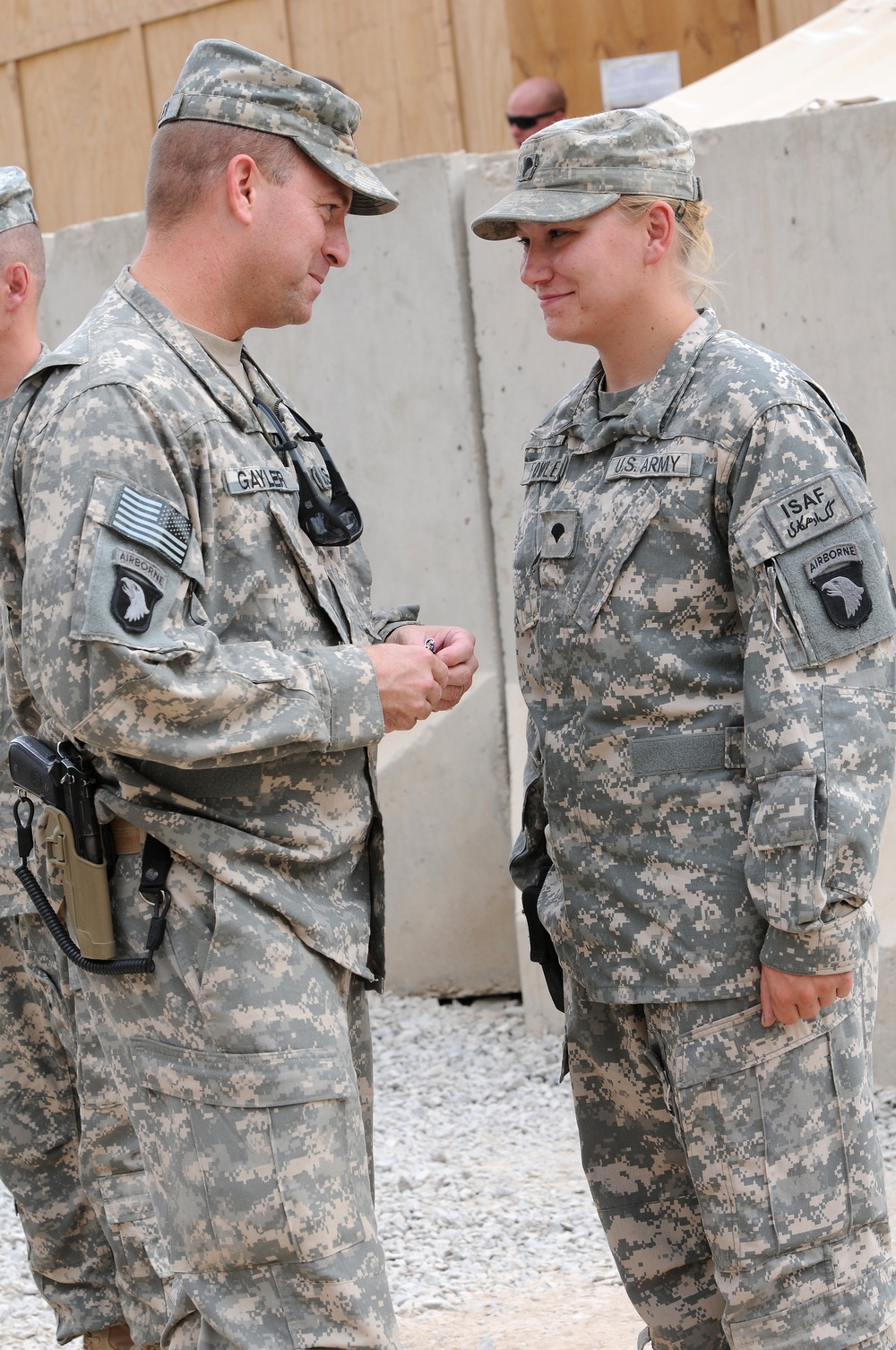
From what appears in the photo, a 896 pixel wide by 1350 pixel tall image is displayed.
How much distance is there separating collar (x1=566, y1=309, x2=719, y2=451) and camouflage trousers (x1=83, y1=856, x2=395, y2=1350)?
933mm

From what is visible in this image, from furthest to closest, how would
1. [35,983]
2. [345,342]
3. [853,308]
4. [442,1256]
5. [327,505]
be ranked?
1. [345,342]
2. [853,308]
3. [442,1256]
4. [35,983]
5. [327,505]

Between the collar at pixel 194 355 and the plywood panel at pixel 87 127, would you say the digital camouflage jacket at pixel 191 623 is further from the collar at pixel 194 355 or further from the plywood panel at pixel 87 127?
the plywood panel at pixel 87 127

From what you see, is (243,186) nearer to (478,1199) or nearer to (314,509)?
(314,509)

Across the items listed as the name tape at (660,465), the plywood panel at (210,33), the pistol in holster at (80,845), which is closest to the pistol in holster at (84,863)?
the pistol in holster at (80,845)

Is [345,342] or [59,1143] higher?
[345,342]

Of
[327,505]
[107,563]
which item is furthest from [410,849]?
[107,563]

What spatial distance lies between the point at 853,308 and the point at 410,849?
236 cm

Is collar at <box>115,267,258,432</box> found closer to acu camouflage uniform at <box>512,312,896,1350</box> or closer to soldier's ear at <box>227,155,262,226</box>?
soldier's ear at <box>227,155,262,226</box>

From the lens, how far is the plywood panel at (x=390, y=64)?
7.58m

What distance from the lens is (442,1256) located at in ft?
12.8

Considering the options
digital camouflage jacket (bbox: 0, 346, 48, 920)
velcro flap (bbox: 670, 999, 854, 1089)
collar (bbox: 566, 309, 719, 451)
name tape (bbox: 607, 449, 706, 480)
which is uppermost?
collar (bbox: 566, 309, 719, 451)

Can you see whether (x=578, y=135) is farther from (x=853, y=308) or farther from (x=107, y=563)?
(x=853, y=308)

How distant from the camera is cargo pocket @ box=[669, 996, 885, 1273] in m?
2.32

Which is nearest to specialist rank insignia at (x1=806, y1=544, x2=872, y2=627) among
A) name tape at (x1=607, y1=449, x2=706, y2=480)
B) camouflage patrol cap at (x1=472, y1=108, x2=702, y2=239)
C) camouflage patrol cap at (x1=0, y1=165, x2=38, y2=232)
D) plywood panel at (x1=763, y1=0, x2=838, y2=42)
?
name tape at (x1=607, y1=449, x2=706, y2=480)
